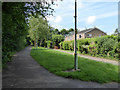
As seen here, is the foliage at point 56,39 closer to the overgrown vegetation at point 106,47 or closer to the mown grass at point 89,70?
the overgrown vegetation at point 106,47

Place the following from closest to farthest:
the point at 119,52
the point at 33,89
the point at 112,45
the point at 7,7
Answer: the point at 33,89, the point at 7,7, the point at 119,52, the point at 112,45

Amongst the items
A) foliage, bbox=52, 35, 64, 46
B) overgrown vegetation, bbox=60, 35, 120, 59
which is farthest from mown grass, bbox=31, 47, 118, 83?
foliage, bbox=52, 35, 64, 46

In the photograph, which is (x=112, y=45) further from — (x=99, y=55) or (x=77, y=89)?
(x=77, y=89)

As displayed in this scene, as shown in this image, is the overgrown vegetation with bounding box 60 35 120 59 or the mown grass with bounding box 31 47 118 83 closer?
the mown grass with bounding box 31 47 118 83

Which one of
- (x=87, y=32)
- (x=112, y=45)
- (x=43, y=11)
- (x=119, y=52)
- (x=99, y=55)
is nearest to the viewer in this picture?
(x=43, y=11)

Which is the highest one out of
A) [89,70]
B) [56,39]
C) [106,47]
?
[56,39]

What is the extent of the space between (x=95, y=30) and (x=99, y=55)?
32339 mm

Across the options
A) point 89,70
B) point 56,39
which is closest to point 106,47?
point 89,70

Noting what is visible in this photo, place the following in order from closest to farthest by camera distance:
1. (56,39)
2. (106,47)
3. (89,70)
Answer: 1. (89,70)
2. (106,47)
3. (56,39)

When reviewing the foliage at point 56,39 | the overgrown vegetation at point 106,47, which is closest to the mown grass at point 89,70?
the overgrown vegetation at point 106,47

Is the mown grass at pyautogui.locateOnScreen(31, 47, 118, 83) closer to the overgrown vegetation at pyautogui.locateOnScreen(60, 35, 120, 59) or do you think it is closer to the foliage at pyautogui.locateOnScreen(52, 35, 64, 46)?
the overgrown vegetation at pyautogui.locateOnScreen(60, 35, 120, 59)

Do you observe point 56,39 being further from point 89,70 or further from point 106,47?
point 89,70

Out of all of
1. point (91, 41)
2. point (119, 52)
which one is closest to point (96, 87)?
point (119, 52)

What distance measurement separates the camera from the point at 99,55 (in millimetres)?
13320
